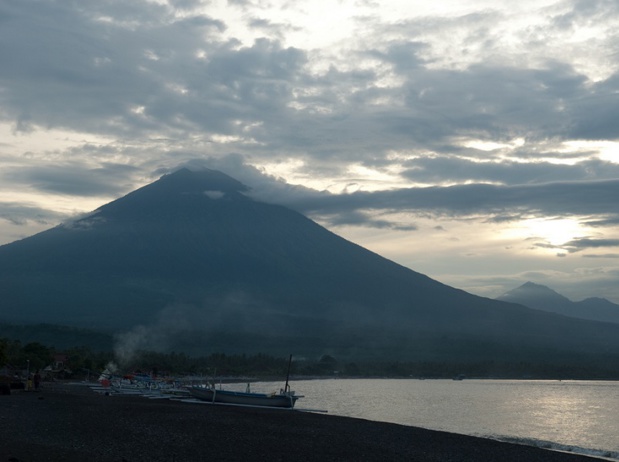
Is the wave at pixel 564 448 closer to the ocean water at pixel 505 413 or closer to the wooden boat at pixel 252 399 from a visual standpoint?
the ocean water at pixel 505 413

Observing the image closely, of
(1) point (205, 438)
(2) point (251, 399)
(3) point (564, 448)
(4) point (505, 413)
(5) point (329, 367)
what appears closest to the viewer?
(1) point (205, 438)

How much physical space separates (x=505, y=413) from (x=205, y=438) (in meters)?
31.5

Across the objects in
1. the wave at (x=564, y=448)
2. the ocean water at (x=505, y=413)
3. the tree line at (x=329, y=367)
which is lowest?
the wave at (x=564, y=448)

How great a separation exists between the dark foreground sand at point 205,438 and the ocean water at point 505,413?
203 inches

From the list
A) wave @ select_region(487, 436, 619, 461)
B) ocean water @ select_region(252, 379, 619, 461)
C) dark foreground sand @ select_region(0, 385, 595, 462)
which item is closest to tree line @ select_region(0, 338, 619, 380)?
ocean water @ select_region(252, 379, 619, 461)

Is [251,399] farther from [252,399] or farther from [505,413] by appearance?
[505,413]

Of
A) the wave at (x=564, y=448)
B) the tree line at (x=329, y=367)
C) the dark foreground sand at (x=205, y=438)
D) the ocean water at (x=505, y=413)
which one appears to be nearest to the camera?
the dark foreground sand at (x=205, y=438)

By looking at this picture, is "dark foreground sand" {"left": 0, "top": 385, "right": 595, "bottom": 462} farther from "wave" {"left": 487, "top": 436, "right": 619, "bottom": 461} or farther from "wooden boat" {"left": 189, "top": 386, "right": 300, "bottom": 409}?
"wooden boat" {"left": 189, "top": 386, "right": 300, "bottom": 409}

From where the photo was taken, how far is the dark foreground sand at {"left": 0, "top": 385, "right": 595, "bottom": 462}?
80.3ft

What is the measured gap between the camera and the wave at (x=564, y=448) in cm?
3344

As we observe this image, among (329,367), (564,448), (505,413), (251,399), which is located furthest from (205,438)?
(329,367)

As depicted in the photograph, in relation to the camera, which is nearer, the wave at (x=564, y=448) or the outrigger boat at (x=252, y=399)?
the wave at (x=564, y=448)

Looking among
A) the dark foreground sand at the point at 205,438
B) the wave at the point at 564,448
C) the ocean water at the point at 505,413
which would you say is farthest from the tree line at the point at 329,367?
the wave at the point at 564,448

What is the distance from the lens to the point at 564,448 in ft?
116
